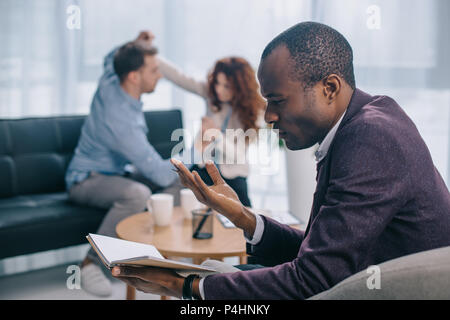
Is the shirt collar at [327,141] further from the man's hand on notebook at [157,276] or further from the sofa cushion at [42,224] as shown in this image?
the sofa cushion at [42,224]

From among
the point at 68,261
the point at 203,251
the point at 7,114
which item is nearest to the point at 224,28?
the point at 7,114

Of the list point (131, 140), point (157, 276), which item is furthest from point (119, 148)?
point (157, 276)

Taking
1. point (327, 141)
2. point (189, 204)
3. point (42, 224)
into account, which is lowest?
point (42, 224)

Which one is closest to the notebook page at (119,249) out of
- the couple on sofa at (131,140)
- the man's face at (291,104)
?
the man's face at (291,104)

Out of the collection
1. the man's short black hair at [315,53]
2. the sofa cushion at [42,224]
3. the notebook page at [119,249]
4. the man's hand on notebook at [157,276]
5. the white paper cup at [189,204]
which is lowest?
the sofa cushion at [42,224]

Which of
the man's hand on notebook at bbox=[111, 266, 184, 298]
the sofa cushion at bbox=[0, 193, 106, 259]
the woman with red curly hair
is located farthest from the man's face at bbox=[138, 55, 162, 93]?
the man's hand on notebook at bbox=[111, 266, 184, 298]

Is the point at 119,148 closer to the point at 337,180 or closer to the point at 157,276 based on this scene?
the point at 157,276

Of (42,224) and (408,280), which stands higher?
(408,280)

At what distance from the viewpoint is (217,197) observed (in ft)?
3.26

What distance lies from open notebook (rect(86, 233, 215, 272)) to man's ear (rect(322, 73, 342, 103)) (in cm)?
39

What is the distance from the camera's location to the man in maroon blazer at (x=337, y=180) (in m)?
0.77

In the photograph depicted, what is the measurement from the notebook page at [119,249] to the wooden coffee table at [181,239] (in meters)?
0.43

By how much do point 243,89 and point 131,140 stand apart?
2.06 feet
